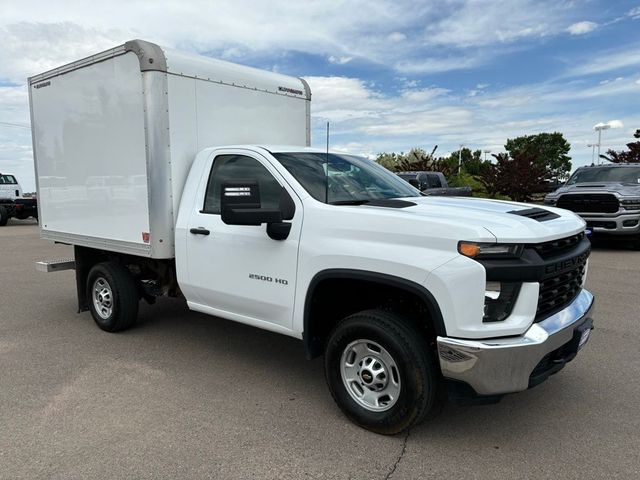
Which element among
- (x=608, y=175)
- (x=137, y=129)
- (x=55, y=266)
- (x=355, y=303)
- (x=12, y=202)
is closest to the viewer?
(x=355, y=303)

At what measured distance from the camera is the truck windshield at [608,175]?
12.2 meters

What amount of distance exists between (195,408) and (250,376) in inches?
27.9

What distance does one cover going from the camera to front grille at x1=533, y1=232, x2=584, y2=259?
10.3ft

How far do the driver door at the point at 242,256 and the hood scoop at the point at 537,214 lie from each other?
4.93 ft

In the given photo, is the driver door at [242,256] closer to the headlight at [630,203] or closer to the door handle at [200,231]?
the door handle at [200,231]

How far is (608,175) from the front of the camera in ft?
41.2

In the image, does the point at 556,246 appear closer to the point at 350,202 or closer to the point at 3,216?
the point at 350,202

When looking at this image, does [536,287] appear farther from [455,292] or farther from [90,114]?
[90,114]

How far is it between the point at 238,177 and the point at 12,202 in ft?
70.4

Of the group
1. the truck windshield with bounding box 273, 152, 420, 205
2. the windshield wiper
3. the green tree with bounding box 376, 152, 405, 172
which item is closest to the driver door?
the truck windshield with bounding box 273, 152, 420, 205

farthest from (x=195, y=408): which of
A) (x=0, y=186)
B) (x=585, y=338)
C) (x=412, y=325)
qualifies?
(x=0, y=186)

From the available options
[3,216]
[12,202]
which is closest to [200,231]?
[3,216]

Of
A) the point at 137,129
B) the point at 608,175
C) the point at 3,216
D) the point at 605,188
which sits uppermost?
the point at 137,129

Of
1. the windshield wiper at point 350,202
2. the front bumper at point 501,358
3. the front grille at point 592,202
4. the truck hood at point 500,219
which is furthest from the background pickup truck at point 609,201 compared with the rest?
the front bumper at point 501,358
